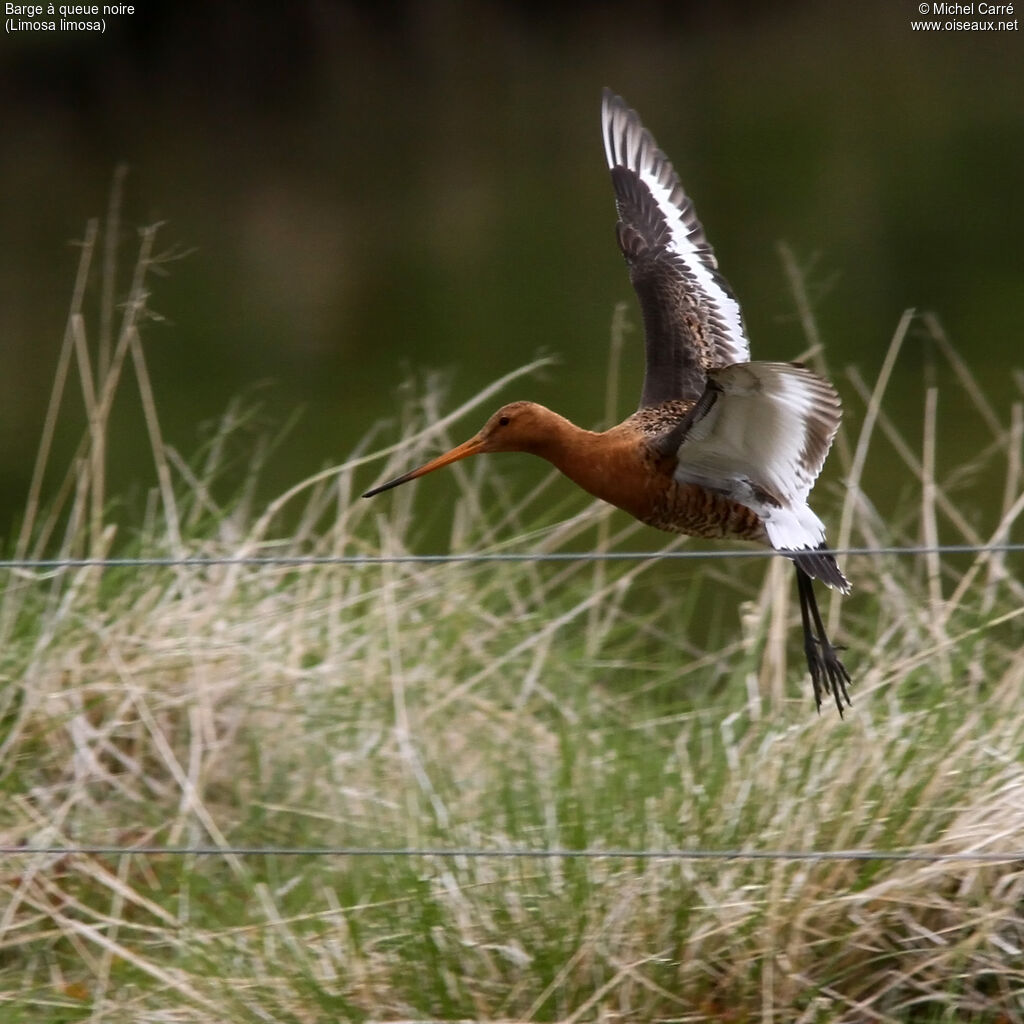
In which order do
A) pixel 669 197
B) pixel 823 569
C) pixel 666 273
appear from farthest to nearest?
1. pixel 669 197
2. pixel 666 273
3. pixel 823 569

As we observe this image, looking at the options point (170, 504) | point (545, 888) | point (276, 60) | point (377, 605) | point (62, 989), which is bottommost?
point (62, 989)

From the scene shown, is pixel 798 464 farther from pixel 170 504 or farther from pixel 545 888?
pixel 170 504

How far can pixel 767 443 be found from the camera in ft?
11.5

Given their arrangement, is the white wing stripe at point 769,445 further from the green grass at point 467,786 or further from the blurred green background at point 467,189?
the blurred green background at point 467,189

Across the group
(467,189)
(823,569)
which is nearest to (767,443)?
(823,569)

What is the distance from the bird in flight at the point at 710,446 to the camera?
3338 mm

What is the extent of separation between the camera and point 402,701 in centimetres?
412

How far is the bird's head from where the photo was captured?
3.76m

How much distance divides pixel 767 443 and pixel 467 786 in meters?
1.06

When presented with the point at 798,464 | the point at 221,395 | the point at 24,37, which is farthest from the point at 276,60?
the point at 798,464

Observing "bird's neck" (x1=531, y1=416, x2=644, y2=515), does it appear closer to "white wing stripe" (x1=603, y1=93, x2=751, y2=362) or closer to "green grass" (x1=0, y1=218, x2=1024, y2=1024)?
"green grass" (x1=0, y1=218, x2=1024, y2=1024)

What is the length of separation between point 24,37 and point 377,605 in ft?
34.6

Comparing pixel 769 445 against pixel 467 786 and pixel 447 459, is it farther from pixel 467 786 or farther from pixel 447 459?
pixel 467 786

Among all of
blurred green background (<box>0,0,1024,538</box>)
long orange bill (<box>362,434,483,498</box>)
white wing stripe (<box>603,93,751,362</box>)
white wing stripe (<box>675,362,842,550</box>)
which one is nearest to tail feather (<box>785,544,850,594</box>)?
white wing stripe (<box>675,362,842,550</box>)
